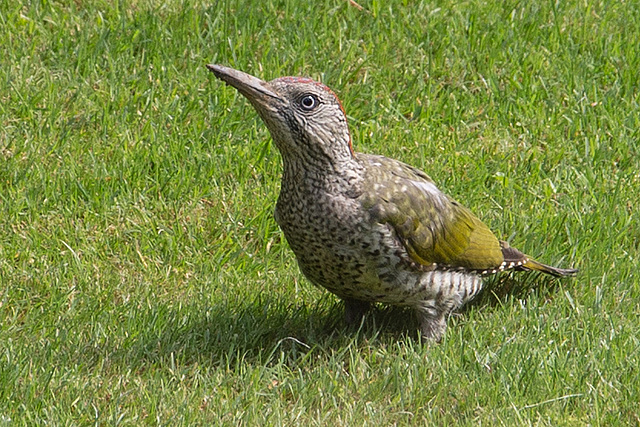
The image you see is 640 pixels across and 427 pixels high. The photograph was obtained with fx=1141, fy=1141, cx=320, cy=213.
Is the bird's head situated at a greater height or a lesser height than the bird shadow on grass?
greater

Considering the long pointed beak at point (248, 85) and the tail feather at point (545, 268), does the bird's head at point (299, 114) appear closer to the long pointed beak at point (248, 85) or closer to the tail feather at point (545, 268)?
the long pointed beak at point (248, 85)

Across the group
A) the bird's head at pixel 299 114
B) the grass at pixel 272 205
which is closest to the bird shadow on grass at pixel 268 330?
the grass at pixel 272 205

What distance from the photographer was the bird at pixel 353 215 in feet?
16.7

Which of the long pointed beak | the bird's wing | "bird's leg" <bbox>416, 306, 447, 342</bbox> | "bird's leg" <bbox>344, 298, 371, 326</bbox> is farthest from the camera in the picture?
"bird's leg" <bbox>344, 298, 371, 326</bbox>

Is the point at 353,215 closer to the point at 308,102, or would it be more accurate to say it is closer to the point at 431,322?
the point at 308,102

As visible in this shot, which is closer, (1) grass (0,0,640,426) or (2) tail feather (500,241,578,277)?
(1) grass (0,0,640,426)

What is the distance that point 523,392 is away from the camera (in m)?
5.06

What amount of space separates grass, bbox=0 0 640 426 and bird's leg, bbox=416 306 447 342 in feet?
0.47

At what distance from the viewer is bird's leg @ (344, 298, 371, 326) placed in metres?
5.84

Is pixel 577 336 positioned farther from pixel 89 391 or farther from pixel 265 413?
pixel 89 391

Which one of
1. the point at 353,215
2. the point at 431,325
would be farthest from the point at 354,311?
the point at 353,215

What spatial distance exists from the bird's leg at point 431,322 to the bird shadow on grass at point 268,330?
20cm

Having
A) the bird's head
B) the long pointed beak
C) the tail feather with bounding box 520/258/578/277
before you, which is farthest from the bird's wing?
the long pointed beak

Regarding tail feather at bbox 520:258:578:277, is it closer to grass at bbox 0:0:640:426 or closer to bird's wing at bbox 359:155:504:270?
grass at bbox 0:0:640:426
